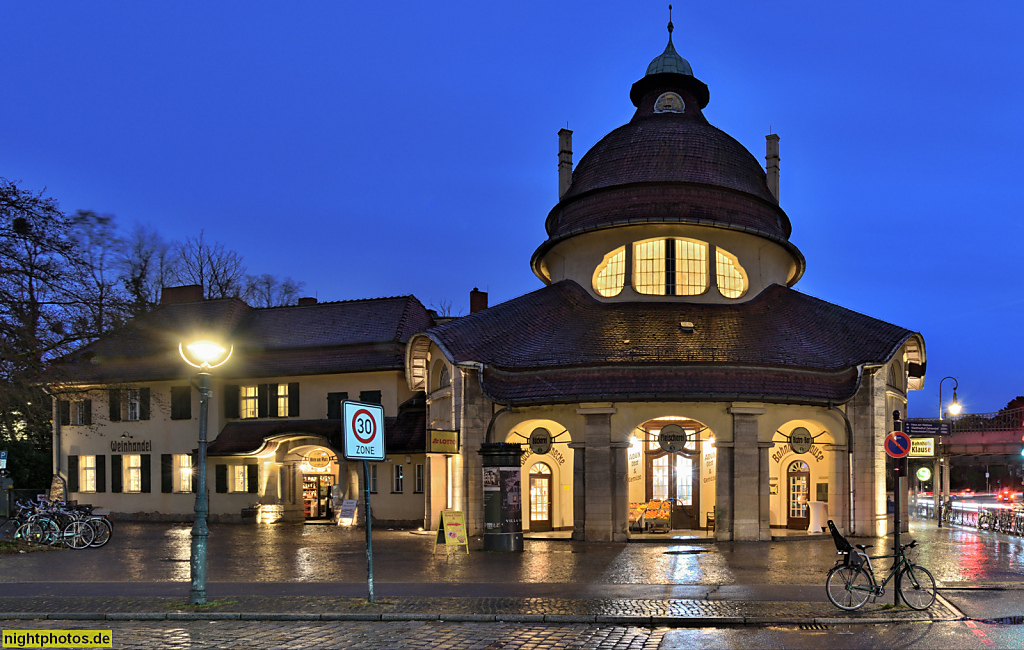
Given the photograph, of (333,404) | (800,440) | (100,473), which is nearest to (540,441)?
(800,440)

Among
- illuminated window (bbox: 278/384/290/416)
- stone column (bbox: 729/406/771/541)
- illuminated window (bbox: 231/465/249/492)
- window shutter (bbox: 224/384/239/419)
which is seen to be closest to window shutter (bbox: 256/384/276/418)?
illuminated window (bbox: 278/384/290/416)

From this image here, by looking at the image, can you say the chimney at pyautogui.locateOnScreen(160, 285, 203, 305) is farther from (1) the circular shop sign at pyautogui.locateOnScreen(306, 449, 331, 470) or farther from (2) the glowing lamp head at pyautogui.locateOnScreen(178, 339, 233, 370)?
(2) the glowing lamp head at pyautogui.locateOnScreen(178, 339, 233, 370)

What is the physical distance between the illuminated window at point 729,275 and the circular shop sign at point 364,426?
19510 millimetres

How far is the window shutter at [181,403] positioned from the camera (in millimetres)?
40625

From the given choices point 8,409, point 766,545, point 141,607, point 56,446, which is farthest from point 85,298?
point 56,446

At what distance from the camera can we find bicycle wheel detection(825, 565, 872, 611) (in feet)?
44.1

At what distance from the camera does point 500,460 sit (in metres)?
24.4

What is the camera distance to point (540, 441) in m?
28.1

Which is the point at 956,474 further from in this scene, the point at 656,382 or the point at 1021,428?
the point at 656,382

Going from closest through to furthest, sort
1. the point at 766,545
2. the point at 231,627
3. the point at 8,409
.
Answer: the point at 231,627 < the point at 8,409 < the point at 766,545

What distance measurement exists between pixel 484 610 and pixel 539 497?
17123 mm


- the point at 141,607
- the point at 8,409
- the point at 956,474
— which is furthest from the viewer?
the point at 956,474

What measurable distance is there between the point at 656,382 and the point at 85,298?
584 inches

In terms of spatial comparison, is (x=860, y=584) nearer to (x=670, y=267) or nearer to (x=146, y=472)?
(x=670, y=267)
